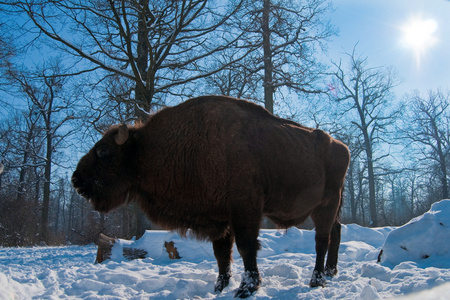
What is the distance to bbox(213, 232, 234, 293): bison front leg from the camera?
4181mm

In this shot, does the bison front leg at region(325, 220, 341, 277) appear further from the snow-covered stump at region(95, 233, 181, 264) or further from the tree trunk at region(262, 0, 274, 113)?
the tree trunk at region(262, 0, 274, 113)

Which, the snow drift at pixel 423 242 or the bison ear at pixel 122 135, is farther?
the snow drift at pixel 423 242

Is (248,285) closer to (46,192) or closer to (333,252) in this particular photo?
(333,252)

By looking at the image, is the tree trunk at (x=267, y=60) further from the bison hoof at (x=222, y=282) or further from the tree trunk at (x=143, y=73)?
the bison hoof at (x=222, y=282)

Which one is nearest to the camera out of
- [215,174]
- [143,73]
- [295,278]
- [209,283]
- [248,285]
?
[248,285]

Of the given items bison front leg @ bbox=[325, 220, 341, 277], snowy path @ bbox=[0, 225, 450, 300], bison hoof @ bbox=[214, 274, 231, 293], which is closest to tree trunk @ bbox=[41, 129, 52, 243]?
snowy path @ bbox=[0, 225, 450, 300]

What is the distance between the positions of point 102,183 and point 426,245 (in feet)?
15.9

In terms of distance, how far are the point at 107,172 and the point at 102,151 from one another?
29cm

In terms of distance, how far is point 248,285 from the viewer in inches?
138

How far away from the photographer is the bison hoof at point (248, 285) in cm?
344

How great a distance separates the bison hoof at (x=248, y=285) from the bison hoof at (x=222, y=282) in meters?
0.62

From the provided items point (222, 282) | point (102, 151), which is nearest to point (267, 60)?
point (102, 151)

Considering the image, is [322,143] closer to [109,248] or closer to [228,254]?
[228,254]

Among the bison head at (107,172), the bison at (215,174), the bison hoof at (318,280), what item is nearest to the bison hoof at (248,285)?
the bison at (215,174)
